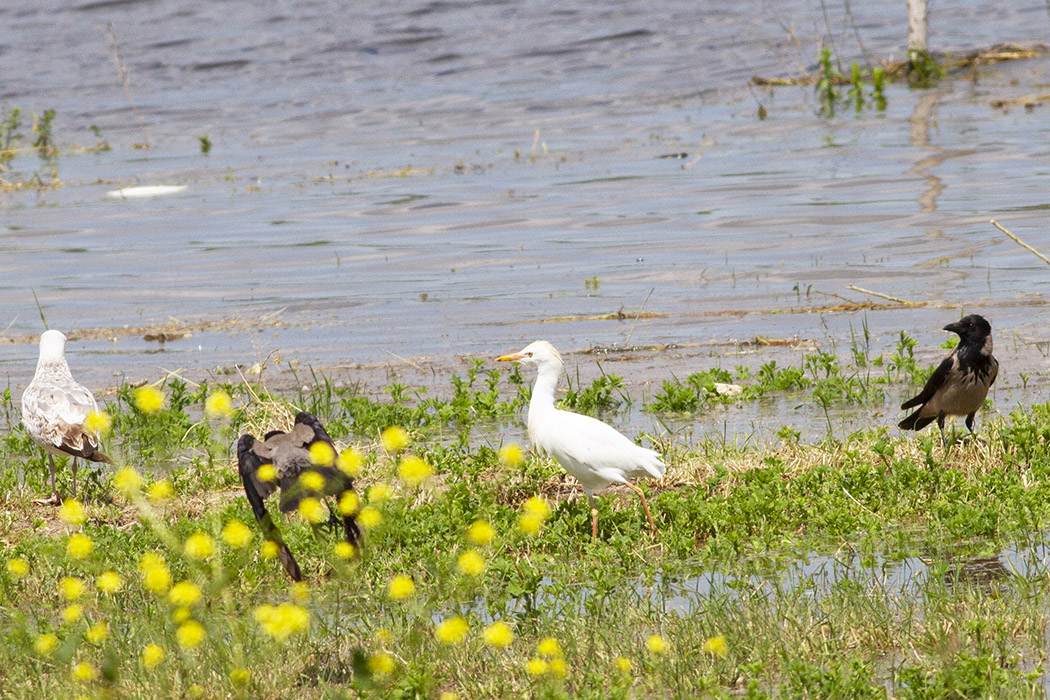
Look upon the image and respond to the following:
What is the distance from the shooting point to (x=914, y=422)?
8.18m

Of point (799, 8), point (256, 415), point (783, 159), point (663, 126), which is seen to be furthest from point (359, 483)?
point (799, 8)

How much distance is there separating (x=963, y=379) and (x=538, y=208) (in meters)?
12.1

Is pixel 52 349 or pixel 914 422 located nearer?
pixel 914 422

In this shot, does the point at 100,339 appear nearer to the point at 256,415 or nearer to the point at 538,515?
the point at 256,415

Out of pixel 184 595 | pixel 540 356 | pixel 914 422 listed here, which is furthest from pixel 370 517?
pixel 914 422

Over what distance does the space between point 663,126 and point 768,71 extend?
26.7 feet

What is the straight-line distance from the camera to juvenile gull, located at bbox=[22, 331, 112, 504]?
25.2ft

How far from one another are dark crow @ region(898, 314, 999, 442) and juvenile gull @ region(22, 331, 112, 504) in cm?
452

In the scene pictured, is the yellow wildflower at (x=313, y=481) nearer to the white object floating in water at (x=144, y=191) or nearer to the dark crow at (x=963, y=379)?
the dark crow at (x=963, y=379)

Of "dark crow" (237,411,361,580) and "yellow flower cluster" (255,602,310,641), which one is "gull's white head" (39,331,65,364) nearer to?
"dark crow" (237,411,361,580)

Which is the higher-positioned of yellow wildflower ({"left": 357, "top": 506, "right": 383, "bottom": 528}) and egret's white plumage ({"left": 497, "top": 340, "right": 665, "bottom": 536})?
yellow wildflower ({"left": 357, "top": 506, "right": 383, "bottom": 528})

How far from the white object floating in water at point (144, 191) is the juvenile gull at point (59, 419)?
50.2 feet

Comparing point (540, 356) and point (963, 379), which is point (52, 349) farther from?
point (963, 379)

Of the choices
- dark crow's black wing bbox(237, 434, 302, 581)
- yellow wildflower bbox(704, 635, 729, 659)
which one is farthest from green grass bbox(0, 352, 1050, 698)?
dark crow's black wing bbox(237, 434, 302, 581)
